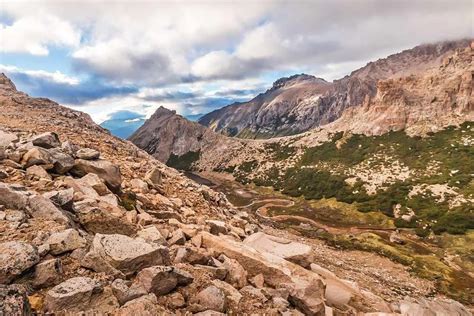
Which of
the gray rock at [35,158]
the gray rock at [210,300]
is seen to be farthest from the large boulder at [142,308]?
the gray rock at [35,158]

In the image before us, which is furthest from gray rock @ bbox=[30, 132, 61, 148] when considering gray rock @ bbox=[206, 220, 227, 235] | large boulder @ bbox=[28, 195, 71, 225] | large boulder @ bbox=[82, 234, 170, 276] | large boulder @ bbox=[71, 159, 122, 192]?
large boulder @ bbox=[82, 234, 170, 276]

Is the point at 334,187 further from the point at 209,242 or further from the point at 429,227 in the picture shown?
the point at 209,242

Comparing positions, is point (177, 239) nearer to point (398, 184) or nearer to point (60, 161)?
point (60, 161)

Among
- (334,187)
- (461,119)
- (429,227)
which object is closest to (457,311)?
(429,227)

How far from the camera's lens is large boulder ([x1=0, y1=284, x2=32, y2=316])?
8266 millimetres

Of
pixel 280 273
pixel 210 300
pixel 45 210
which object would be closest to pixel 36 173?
pixel 45 210

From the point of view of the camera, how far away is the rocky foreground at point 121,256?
10.4m

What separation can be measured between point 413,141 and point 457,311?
14593cm

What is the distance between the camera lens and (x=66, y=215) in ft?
47.4

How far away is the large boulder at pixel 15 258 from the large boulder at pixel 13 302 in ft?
4.54

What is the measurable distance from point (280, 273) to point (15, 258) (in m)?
11.0

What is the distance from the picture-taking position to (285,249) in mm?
21422

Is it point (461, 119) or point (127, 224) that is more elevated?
point (461, 119)

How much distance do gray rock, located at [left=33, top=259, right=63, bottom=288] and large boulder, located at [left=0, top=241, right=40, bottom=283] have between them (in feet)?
0.83
